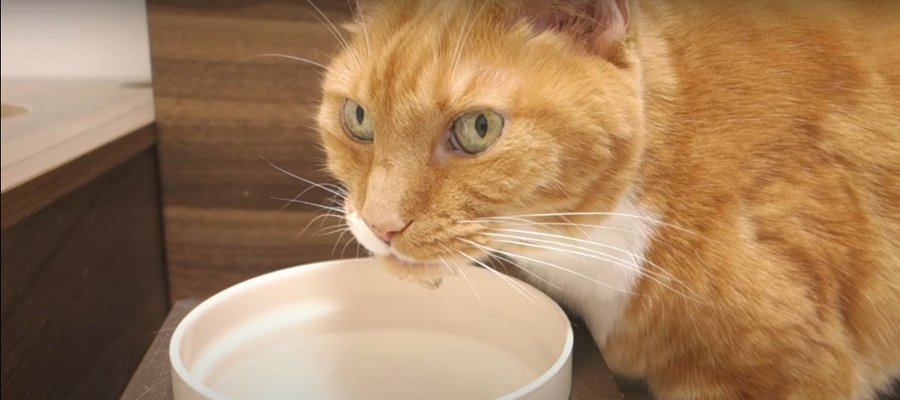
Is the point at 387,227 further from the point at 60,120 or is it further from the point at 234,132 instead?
the point at 60,120

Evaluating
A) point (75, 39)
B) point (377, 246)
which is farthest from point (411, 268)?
point (75, 39)

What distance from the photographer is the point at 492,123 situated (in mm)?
590

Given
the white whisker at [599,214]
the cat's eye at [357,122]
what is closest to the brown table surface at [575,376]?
the white whisker at [599,214]

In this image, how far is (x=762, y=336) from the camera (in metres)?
0.62

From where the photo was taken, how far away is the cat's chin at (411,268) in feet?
2.07

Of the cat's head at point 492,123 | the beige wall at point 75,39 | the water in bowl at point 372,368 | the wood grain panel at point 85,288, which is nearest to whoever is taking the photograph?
the cat's head at point 492,123

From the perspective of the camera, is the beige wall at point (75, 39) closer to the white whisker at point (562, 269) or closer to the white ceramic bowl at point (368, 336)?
the white ceramic bowl at point (368, 336)

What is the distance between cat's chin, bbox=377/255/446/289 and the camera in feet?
2.07

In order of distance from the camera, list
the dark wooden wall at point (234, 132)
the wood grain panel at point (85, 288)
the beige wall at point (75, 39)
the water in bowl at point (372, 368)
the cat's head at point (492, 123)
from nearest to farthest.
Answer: the cat's head at point (492, 123) < the water in bowl at point (372, 368) < the wood grain panel at point (85, 288) < the dark wooden wall at point (234, 132) < the beige wall at point (75, 39)

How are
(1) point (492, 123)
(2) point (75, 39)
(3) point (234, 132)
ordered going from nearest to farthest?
(1) point (492, 123) → (3) point (234, 132) → (2) point (75, 39)

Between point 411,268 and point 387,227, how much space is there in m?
0.05

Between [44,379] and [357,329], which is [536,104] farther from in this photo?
[44,379]

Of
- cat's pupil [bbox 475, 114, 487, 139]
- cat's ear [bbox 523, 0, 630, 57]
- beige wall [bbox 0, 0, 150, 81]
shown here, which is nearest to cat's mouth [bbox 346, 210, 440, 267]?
cat's pupil [bbox 475, 114, 487, 139]

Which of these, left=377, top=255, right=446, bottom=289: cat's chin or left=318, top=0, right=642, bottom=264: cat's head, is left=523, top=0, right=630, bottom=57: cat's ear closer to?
left=318, top=0, right=642, bottom=264: cat's head
